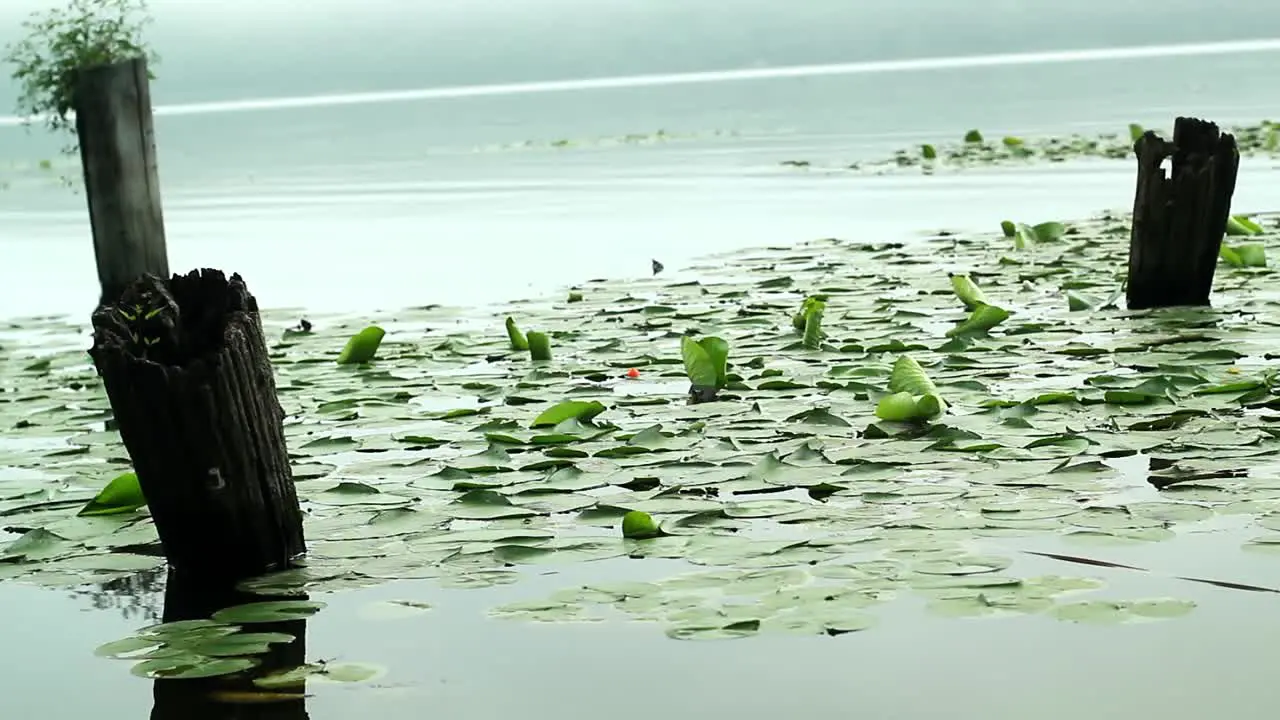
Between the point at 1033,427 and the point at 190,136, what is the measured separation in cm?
3505

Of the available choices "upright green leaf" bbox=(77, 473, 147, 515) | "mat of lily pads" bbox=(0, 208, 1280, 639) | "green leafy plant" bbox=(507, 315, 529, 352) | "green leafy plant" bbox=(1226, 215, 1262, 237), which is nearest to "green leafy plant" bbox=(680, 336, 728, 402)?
"mat of lily pads" bbox=(0, 208, 1280, 639)

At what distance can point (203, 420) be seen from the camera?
10.9 ft

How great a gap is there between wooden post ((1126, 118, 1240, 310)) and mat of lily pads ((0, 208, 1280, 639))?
7.4 inches

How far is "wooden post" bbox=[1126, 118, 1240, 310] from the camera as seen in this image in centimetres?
610

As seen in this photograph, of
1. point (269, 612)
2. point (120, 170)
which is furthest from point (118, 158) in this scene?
point (269, 612)

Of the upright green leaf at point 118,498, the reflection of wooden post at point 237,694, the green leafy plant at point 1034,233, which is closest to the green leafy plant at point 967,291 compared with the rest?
the green leafy plant at point 1034,233

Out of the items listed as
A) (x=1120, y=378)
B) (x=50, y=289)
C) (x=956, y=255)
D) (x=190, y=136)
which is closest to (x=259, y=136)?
(x=190, y=136)

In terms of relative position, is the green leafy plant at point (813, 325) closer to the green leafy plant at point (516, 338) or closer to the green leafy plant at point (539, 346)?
the green leafy plant at point (539, 346)

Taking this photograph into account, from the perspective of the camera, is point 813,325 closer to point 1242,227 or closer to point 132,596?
point 132,596

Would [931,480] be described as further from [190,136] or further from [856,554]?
[190,136]

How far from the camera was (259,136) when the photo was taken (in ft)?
110

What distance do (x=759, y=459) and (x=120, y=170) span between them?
4264mm

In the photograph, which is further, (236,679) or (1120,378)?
(1120,378)

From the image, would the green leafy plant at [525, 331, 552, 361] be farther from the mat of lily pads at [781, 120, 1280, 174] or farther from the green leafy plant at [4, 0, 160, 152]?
the mat of lily pads at [781, 120, 1280, 174]
